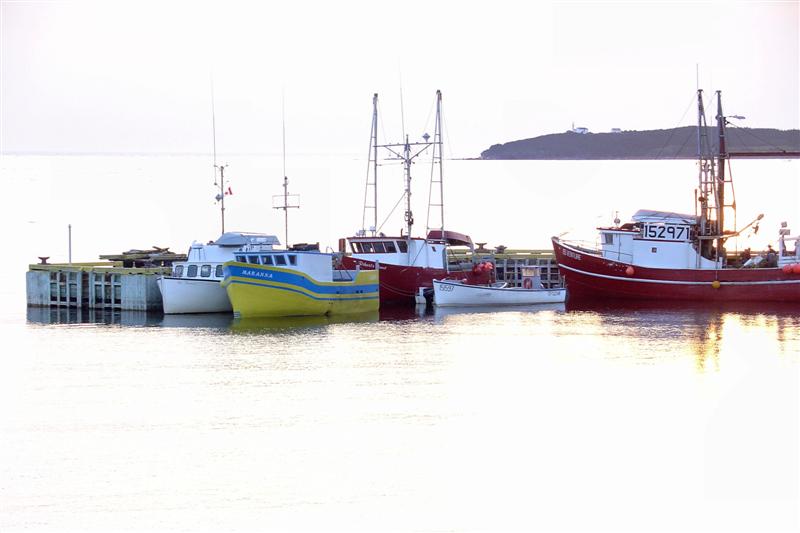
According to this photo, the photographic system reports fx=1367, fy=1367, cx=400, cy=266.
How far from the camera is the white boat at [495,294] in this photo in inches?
2260

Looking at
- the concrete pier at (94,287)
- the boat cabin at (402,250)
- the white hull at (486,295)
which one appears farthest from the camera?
the boat cabin at (402,250)

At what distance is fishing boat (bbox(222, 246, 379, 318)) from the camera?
50281 millimetres

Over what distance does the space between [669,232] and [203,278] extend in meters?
21.1

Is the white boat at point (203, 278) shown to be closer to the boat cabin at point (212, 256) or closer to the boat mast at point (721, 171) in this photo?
the boat cabin at point (212, 256)

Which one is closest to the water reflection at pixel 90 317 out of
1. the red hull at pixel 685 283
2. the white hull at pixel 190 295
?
the white hull at pixel 190 295

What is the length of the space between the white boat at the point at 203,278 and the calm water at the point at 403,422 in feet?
3.22

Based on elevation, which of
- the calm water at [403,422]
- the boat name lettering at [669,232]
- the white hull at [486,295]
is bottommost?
the calm water at [403,422]

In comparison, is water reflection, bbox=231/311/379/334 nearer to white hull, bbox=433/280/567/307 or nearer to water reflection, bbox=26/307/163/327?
water reflection, bbox=26/307/163/327

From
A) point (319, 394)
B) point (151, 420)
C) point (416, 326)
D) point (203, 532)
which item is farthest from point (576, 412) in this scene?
point (416, 326)

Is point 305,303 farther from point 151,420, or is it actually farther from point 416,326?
point 151,420

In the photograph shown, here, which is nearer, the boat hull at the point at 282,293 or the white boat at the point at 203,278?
the boat hull at the point at 282,293

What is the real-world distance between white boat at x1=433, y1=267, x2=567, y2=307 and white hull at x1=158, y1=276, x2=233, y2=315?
9.58m

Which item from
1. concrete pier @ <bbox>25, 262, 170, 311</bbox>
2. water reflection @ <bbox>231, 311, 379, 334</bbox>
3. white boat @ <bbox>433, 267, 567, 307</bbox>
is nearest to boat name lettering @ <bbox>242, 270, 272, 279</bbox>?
water reflection @ <bbox>231, 311, 379, 334</bbox>

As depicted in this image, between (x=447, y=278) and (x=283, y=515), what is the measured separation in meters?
36.2
